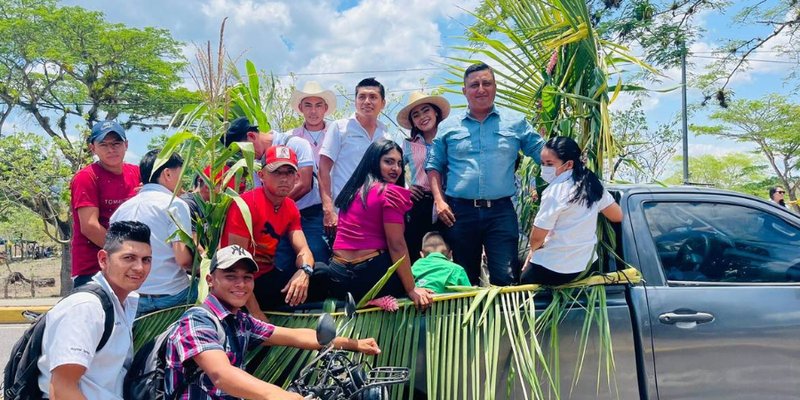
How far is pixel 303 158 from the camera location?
11.8 feet

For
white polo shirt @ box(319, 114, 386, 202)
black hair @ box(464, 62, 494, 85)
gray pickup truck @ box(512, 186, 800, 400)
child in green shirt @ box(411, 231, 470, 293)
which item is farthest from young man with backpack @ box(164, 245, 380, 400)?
black hair @ box(464, 62, 494, 85)

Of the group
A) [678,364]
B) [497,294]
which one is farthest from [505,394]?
[678,364]

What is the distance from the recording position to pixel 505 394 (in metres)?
2.37

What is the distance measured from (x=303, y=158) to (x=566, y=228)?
181 centimetres

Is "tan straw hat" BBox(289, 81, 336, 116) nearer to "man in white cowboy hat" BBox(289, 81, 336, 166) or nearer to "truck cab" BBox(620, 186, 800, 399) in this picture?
"man in white cowboy hat" BBox(289, 81, 336, 166)

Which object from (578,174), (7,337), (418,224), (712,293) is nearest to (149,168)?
(418,224)

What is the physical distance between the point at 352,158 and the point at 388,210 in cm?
129

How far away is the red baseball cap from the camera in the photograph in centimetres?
264

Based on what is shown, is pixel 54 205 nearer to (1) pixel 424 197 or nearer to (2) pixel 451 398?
(1) pixel 424 197

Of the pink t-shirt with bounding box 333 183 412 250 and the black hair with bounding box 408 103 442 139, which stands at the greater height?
the black hair with bounding box 408 103 442 139

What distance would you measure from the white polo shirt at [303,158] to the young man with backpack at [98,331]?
5.10ft

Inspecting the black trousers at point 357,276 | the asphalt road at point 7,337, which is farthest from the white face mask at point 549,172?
the asphalt road at point 7,337

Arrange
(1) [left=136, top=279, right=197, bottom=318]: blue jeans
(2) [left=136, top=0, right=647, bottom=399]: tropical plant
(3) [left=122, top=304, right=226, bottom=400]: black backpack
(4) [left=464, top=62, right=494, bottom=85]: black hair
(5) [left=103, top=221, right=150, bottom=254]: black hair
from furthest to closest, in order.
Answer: (4) [left=464, top=62, right=494, bottom=85]: black hair → (1) [left=136, top=279, right=197, bottom=318]: blue jeans → (2) [left=136, top=0, right=647, bottom=399]: tropical plant → (5) [left=103, top=221, right=150, bottom=254]: black hair → (3) [left=122, top=304, right=226, bottom=400]: black backpack

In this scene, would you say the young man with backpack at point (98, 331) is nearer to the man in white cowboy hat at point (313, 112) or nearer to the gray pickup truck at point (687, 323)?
the gray pickup truck at point (687, 323)
